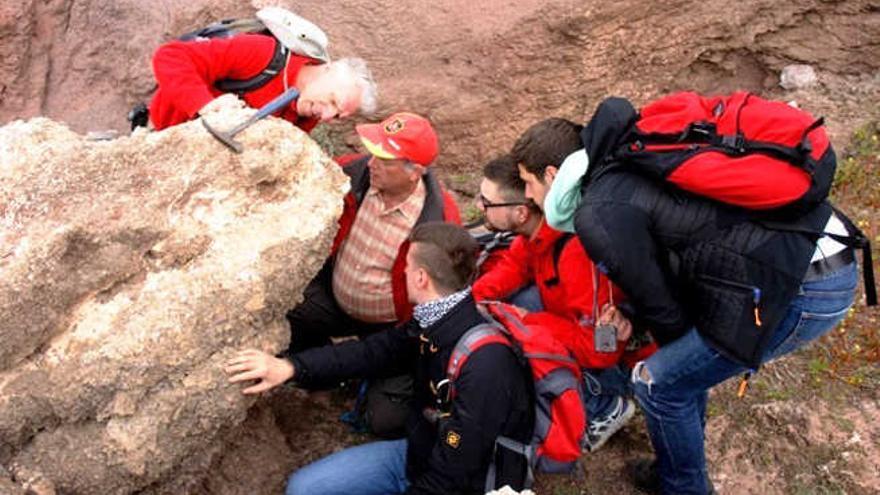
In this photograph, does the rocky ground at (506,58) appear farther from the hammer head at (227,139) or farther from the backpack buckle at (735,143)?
the hammer head at (227,139)

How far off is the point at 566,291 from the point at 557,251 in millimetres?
178

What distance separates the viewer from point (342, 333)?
452cm

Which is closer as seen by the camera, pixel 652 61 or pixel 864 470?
pixel 864 470

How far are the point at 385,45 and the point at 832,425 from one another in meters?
3.64

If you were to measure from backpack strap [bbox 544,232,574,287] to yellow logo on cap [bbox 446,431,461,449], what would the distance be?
91cm

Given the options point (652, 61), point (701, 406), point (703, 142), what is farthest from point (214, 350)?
point (652, 61)

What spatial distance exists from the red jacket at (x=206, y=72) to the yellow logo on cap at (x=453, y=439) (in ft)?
5.12

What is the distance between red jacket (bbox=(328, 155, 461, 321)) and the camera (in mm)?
4172

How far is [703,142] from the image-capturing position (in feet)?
10.1

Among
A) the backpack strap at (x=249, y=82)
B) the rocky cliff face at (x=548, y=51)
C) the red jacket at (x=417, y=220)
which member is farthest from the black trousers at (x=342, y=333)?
the rocky cliff face at (x=548, y=51)

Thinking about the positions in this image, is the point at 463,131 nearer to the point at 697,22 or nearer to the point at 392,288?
the point at 697,22

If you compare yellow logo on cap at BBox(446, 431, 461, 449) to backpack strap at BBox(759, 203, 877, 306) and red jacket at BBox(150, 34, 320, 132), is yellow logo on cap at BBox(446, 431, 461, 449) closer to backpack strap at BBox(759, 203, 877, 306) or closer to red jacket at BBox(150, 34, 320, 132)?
backpack strap at BBox(759, 203, 877, 306)

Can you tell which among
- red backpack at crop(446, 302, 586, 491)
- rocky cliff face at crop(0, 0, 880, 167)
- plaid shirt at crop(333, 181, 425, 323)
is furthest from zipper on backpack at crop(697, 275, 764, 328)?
rocky cliff face at crop(0, 0, 880, 167)

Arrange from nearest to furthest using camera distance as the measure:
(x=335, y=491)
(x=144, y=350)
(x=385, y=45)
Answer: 1. (x=144, y=350)
2. (x=335, y=491)
3. (x=385, y=45)
